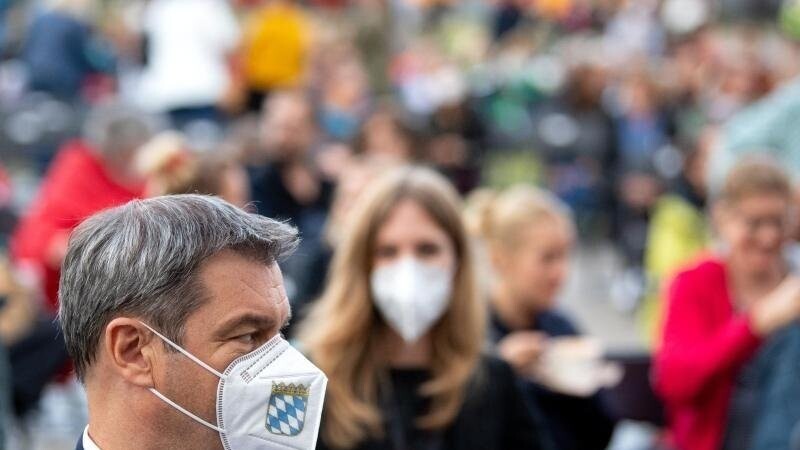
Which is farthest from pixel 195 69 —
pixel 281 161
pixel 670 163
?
pixel 670 163

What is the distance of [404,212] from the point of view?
4.32 metres

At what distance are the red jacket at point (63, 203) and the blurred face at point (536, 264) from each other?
Result: 243 centimetres

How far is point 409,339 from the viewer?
4273mm

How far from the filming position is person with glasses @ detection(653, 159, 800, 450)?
499 centimetres

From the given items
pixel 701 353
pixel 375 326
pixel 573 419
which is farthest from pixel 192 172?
pixel 701 353

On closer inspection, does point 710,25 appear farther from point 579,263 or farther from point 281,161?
point 281,161

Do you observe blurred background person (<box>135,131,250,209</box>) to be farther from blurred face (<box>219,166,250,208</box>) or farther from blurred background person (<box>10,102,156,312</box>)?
blurred background person (<box>10,102,156,312</box>)

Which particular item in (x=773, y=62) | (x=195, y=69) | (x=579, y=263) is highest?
(x=773, y=62)

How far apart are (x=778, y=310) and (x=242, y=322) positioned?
9.36 ft

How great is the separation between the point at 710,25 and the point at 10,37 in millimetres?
8729

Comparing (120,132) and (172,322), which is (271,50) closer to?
(120,132)

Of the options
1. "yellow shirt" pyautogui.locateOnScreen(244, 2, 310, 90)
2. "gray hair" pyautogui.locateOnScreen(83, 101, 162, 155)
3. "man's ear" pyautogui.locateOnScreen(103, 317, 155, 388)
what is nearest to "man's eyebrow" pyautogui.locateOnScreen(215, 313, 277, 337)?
"man's ear" pyautogui.locateOnScreen(103, 317, 155, 388)

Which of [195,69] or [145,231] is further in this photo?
[195,69]

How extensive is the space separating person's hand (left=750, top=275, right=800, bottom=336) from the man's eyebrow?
2.80 m
